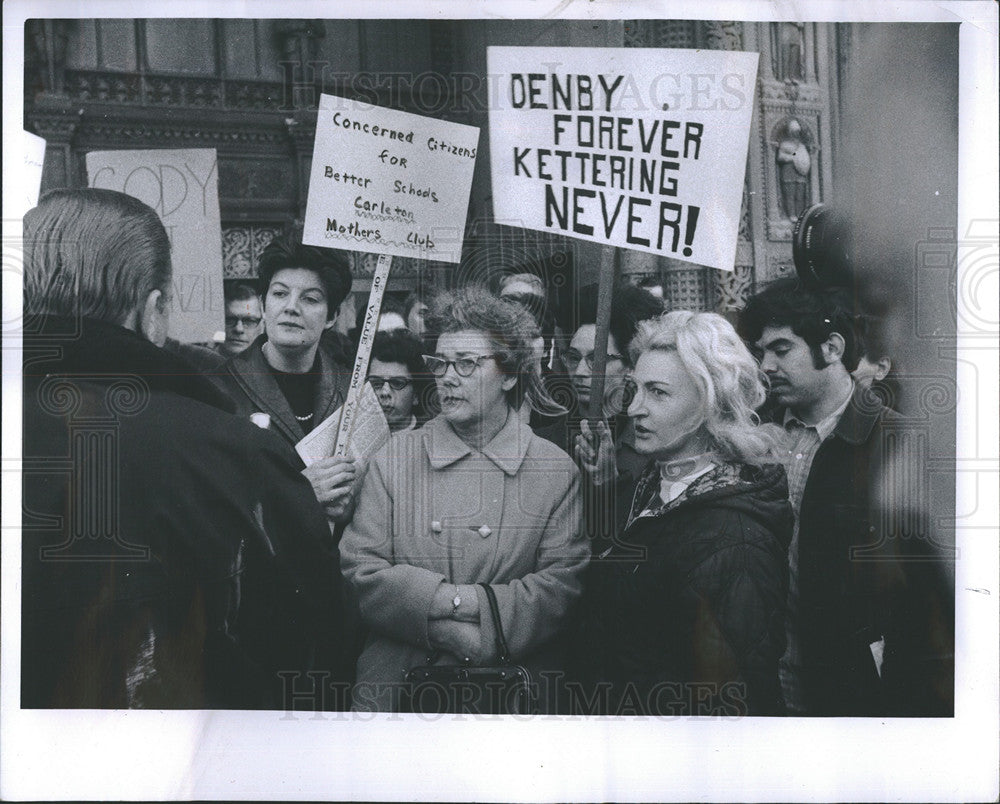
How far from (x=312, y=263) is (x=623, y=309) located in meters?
1.03

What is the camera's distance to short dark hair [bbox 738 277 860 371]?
13.0 feet

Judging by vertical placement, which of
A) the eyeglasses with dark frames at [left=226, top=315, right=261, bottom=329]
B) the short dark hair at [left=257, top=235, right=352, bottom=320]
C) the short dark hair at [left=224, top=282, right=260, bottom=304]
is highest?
the short dark hair at [left=257, top=235, right=352, bottom=320]

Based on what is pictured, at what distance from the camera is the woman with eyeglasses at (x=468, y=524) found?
395 cm

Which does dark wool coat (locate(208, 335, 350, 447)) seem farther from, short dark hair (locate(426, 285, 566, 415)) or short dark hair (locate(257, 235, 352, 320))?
short dark hair (locate(426, 285, 566, 415))

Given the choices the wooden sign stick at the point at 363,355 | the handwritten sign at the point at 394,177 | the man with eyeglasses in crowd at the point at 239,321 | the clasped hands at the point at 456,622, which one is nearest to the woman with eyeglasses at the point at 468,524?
the clasped hands at the point at 456,622

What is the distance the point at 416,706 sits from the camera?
397 cm

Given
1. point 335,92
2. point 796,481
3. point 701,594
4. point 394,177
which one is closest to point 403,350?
point 394,177

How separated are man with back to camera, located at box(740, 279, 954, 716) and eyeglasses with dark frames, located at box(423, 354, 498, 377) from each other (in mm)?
874

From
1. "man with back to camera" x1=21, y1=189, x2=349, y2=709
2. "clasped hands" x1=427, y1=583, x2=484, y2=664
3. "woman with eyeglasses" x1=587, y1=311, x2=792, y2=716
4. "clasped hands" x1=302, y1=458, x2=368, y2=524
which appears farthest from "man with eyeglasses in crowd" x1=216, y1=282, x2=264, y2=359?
"woman with eyeglasses" x1=587, y1=311, x2=792, y2=716

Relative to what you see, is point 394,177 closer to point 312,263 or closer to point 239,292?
point 312,263

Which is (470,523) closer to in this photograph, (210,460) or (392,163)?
(210,460)

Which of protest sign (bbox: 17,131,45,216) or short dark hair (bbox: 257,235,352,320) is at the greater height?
protest sign (bbox: 17,131,45,216)

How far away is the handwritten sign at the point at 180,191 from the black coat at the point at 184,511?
32cm

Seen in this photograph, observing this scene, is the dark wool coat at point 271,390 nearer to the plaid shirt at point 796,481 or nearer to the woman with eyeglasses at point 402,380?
the woman with eyeglasses at point 402,380
